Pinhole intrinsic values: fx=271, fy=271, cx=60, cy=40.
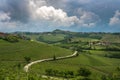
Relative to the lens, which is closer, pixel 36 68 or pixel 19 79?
pixel 19 79

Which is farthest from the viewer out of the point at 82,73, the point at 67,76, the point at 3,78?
the point at 82,73

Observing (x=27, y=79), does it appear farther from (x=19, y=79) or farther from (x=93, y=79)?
(x=93, y=79)

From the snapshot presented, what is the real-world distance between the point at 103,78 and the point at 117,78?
13.3 meters

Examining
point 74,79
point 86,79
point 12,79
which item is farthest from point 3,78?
point 86,79

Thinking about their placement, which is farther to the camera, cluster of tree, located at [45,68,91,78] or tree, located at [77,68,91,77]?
tree, located at [77,68,91,77]

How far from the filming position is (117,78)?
184000mm

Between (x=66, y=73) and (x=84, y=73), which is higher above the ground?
(x=66, y=73)

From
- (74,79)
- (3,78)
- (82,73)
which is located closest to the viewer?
(3,78)

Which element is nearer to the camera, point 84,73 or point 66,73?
point 66,73

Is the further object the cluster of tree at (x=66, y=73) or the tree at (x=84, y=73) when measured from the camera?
the tree at (x=84, y=73)

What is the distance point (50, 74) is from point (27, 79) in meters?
44.4

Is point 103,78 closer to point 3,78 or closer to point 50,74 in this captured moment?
point 50,74

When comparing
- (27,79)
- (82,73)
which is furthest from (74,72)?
(27,79)

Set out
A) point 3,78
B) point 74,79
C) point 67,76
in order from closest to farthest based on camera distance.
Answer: point 3,78
point 74,79
point 67,76
